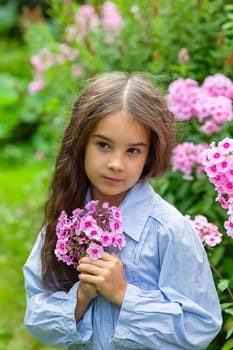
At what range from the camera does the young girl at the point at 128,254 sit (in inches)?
93.4

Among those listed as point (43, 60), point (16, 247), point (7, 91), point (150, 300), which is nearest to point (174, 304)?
point (150, 300)

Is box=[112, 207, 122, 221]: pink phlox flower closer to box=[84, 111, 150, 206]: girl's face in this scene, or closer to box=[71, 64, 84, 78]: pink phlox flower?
box=[84, 111, 150, 206]: girl's face

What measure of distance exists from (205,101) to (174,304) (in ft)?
4.59

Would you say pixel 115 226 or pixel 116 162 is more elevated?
pixel 116 162

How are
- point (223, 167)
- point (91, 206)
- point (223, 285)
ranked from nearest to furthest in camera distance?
point (223, 167) < point (91, 206) < point (223, 285)

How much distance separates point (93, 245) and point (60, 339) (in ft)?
1.20

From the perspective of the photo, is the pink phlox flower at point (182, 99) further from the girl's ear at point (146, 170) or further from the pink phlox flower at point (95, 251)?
the pink phlox flower at point (95, 251)

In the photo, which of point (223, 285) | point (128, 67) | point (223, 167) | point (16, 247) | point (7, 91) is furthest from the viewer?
point (7, 91)

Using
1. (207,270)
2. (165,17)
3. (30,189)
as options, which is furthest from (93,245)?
(30,189)

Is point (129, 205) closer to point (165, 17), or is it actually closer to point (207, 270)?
point (207, 270)

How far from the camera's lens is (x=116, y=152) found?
236 centimetres

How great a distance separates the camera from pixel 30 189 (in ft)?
20.4

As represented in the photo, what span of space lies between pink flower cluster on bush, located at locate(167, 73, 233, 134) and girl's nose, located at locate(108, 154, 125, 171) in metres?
1.24

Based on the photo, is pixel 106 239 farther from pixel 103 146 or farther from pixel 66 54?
pixel 66 54
